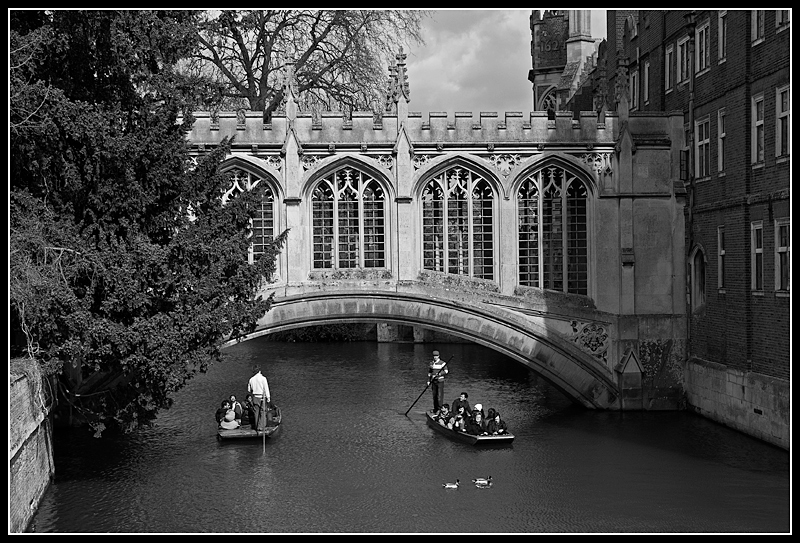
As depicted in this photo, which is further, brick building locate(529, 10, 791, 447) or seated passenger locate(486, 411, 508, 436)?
seated passenger locate(486, 411, 508, 436)

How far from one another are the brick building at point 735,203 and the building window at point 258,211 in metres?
8.05

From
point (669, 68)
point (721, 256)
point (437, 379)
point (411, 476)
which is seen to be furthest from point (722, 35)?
point (411, 476)

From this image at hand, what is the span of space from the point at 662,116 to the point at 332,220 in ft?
24.5

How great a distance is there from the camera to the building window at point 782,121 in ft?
54.3

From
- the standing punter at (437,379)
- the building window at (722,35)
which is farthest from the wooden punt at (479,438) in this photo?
the building window at (722,35)

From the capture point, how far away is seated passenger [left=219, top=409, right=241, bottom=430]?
19453 millimetres

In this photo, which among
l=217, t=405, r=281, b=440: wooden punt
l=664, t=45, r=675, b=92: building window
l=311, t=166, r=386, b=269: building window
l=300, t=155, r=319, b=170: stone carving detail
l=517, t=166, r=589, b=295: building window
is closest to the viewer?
l=217, t=405, r=281, b=440: wooden punt

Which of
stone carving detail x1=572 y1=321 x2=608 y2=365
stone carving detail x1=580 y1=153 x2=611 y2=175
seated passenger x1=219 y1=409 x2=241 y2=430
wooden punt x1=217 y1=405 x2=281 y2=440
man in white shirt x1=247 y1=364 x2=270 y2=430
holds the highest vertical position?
stone carving detail x1=580 y1=153 x2=611 y2=175

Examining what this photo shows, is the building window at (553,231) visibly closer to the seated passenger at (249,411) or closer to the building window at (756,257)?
the building window at (756,257)

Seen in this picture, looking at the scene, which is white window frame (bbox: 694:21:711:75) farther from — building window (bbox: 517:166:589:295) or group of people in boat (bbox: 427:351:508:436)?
group of people in boat (bbox: 427:351:508:436)

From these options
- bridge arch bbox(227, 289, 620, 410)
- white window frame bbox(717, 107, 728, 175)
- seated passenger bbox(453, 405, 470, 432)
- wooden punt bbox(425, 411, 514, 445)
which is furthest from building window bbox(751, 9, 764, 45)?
seated passenger bbox(453, 405, 470, 432)

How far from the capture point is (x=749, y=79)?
1806 cm

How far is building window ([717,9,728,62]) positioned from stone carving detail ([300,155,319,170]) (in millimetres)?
8394
